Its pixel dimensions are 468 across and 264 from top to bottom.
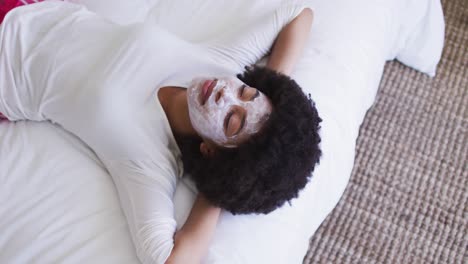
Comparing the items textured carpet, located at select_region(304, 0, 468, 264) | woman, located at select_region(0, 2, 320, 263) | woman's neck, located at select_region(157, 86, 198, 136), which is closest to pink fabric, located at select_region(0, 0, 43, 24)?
woman, located at select_region(0, 2, 320, 263)

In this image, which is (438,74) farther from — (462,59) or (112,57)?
(112,57)

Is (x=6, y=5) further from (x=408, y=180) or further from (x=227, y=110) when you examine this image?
(x=408, y=180)

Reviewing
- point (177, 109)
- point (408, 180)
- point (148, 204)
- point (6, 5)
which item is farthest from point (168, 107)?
point (408, 180)

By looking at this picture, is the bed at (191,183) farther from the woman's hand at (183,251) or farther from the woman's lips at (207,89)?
the woman's lips at (207,89)

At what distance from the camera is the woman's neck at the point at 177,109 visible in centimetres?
103

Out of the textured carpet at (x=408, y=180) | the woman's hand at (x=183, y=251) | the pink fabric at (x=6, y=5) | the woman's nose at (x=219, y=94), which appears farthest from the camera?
the textured carpet at (x=408, y=180)

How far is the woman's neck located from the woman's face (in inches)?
1.9

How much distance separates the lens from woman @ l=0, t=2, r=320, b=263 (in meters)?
0.88

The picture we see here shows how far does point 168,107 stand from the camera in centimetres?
105

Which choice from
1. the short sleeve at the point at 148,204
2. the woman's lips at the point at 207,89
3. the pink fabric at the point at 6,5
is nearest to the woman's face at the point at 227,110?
the woman's lips at the point at 207,89

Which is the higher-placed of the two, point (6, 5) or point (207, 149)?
point (6, 5)

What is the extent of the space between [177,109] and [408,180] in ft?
2.73

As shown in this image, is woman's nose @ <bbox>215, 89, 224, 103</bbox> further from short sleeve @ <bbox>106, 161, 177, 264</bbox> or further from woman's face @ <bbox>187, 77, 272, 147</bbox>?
short sleeve @ <bbox>106, 161, 177, 264</bbox>

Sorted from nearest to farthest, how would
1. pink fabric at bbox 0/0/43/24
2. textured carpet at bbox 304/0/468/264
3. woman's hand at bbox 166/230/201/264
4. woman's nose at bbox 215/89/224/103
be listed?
woman's hand at bbox 166/230/201/264 < woman's nose at bbox 215/89/224/103 < pink fabric at bbox 0/0/43/24 < textured carpet at bbox 304/0/468/264
